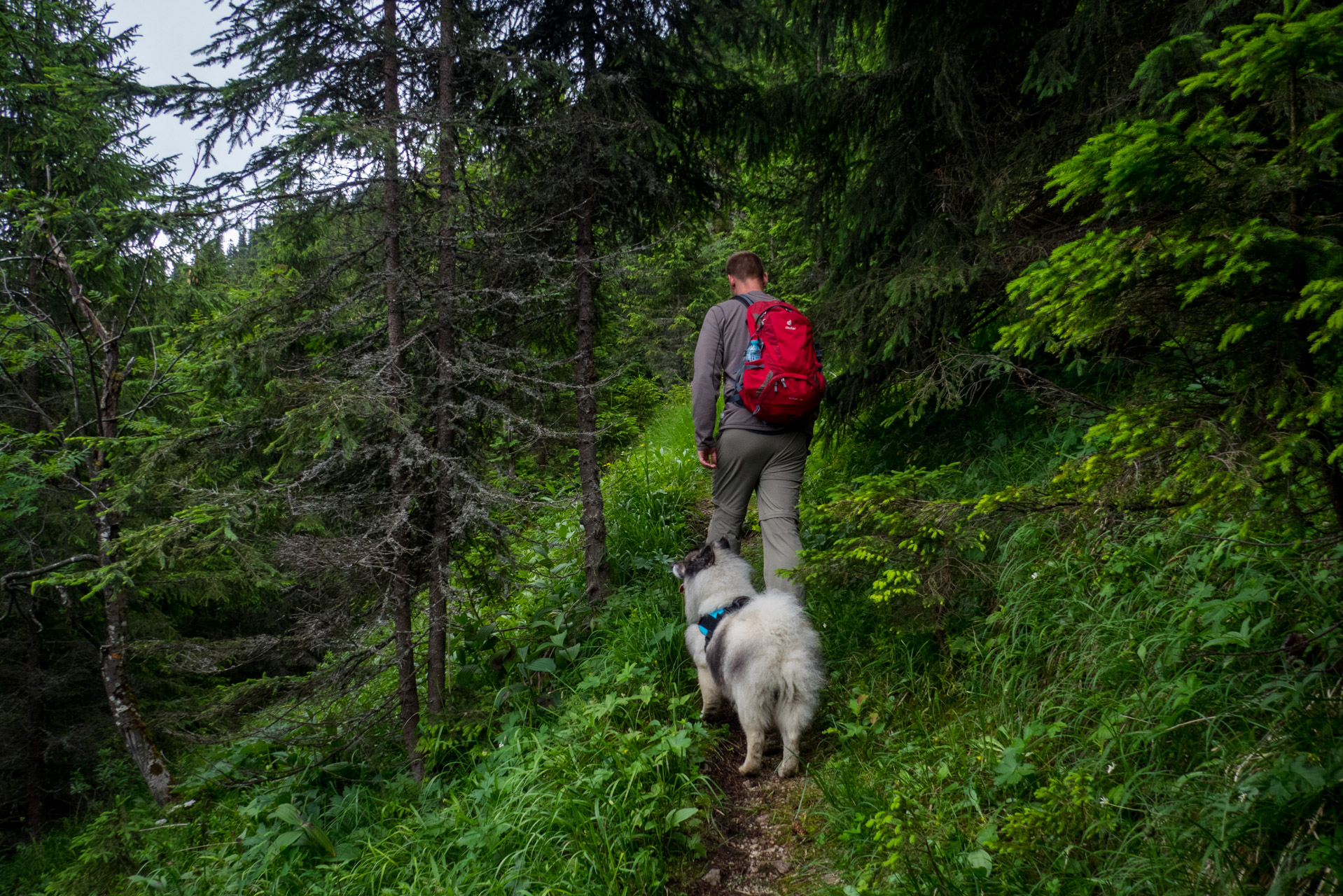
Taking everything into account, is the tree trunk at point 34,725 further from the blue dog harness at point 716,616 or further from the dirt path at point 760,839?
the dirt path at point 760,839

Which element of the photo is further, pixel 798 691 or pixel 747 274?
pixel 747 274

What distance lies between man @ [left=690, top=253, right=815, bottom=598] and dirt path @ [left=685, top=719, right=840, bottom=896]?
54.3 inches

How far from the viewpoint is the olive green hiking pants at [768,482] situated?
4.77 metres

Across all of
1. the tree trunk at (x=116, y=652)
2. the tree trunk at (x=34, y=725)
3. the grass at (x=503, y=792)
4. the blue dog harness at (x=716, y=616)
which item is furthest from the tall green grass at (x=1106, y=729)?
the tree trunk at (x=34, y=725)

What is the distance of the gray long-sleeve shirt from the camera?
4.84 m

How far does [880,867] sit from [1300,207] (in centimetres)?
297

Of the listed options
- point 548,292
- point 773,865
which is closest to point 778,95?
point 548,292

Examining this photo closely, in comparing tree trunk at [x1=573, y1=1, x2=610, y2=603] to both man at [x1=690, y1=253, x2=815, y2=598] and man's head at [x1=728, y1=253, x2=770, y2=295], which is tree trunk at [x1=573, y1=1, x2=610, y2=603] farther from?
man's head at [x1=728, y1=253, x2=770, y2=295]

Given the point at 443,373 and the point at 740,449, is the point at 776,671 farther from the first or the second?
the point at 443,373

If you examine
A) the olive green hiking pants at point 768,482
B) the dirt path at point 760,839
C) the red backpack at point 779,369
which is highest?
the red backpack at point 779,369

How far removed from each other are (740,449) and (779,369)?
69 centimetres

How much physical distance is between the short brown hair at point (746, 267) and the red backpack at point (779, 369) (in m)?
0.55

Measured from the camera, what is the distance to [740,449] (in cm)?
481

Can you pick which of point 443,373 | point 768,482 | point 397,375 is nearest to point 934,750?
point 768,482
